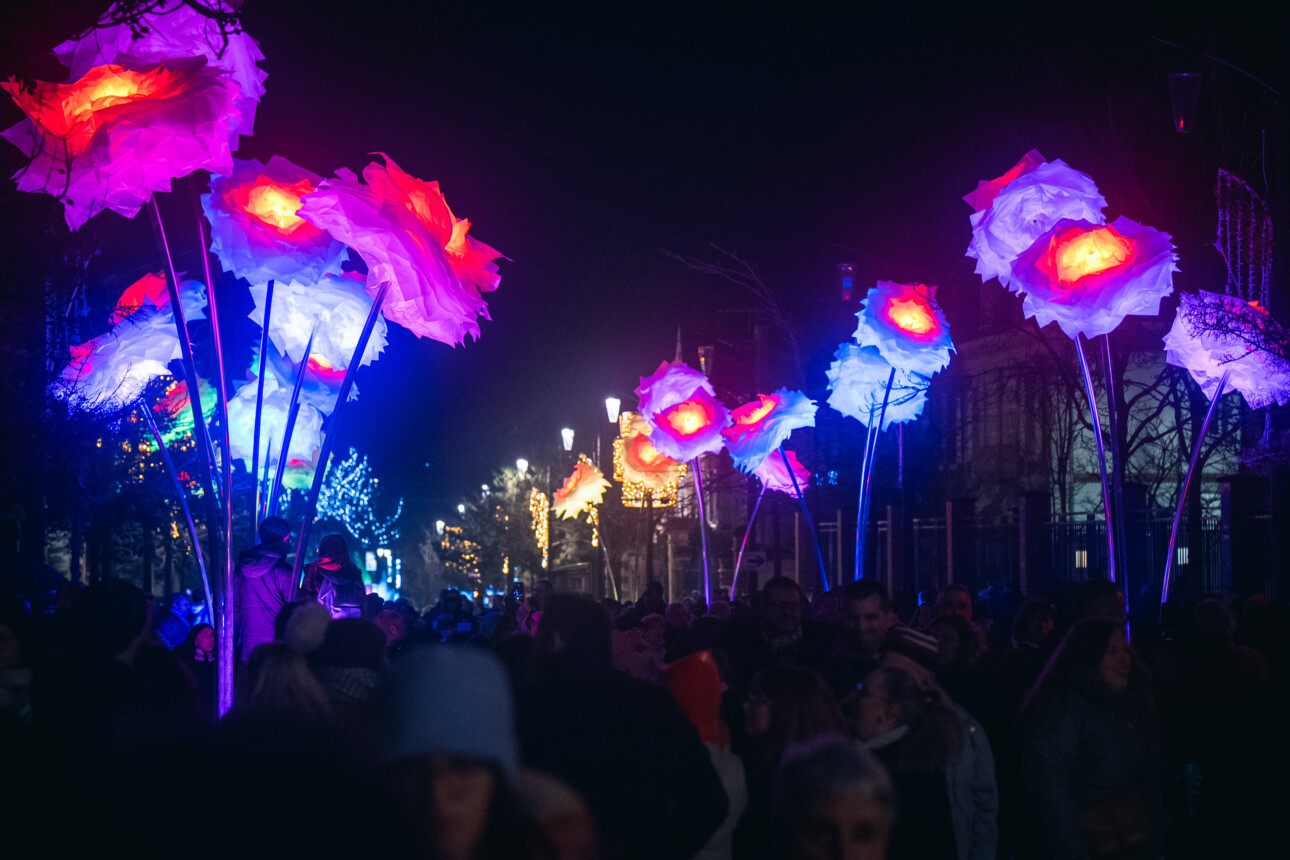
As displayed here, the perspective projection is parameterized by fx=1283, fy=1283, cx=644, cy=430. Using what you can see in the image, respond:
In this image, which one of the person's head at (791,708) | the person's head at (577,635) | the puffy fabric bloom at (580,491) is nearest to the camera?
the person's head at (577,635)

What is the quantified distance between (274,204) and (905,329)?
8001mm

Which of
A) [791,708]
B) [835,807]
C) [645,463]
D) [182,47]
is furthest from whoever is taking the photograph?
[645,463]

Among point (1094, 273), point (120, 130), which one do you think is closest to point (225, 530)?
point (120, 130)

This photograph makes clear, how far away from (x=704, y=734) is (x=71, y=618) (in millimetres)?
2590

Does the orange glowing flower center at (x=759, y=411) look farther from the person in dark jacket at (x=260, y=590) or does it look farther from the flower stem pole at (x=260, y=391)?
the person in dark jacket at (x=260, y=590)

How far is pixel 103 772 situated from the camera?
10.7ft

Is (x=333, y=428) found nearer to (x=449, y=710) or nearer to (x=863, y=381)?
(x=449, y=710)

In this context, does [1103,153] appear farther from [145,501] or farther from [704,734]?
[145,501]

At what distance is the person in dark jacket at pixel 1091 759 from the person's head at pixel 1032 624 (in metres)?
2.61

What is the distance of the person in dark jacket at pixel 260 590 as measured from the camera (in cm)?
832

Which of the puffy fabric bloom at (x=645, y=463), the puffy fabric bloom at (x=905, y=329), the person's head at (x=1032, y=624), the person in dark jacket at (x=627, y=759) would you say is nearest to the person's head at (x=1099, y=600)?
the person's head at (x=1032, y=624)

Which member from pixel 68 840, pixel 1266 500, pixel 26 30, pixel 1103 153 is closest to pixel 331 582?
pixel 26 30

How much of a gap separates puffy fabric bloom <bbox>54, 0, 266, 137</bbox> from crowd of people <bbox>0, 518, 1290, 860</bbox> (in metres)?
2.84

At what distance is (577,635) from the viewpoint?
4.32 m
